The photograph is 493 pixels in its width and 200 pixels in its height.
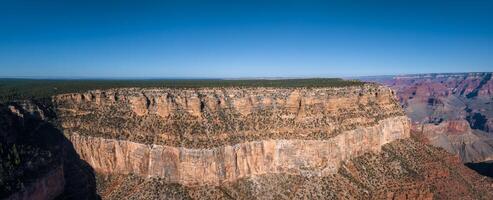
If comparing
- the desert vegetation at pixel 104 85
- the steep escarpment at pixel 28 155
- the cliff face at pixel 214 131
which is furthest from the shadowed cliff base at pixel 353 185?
the desert vegetation at pixel 104 85

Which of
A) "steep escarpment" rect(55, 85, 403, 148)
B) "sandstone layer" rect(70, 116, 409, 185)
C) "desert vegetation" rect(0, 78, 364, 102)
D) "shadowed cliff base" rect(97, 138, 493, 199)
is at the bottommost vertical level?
"shadowed cliff base" rect(97, 138, 493, 199)

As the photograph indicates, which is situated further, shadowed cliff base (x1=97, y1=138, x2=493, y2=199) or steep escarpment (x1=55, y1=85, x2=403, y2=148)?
steep escarpment (x1=55, y1=85, x2=403, y2=148)

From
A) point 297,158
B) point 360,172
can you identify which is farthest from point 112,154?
point 360,172

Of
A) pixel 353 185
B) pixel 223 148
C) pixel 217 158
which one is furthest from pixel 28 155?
pixel 353 185

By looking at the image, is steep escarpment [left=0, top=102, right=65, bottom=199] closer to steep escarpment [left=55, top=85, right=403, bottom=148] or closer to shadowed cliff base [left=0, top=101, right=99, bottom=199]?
shadowed cliff base [left=0, top=101, right=99, bottom=199]

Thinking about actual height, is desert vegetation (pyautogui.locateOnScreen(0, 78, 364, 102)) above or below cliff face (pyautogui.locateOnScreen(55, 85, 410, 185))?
above

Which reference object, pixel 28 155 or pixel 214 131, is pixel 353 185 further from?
pixel 28 155

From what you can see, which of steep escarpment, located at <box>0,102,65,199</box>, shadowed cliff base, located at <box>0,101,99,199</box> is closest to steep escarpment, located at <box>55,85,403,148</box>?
shadowed cliff base, located at <box>0,101,99,199</box>
